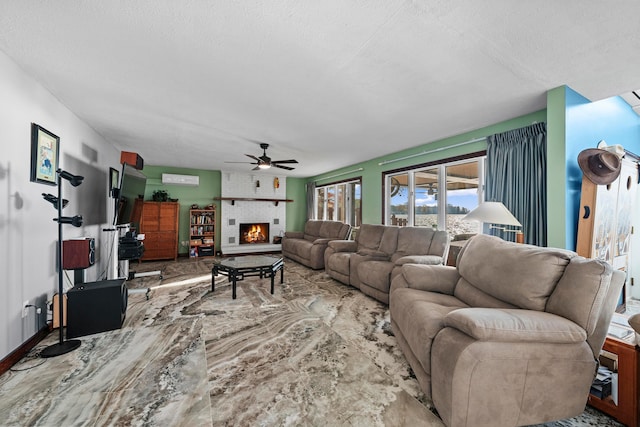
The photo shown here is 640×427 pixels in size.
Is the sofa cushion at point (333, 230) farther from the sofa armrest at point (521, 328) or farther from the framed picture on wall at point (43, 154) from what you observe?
the framed picture on wall at point (43, 154)

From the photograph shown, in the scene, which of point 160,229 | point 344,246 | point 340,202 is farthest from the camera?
point 340,202

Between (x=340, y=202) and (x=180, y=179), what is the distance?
415 cm

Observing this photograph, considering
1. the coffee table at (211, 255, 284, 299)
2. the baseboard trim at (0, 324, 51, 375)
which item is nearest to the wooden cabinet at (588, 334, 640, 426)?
the coffee table at (211, 255, 284, 299)

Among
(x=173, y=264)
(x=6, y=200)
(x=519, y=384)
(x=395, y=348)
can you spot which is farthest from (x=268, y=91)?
(x=173, y=264)

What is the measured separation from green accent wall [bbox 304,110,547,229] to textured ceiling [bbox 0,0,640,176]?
170 mm

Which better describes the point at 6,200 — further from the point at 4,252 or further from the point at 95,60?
the point at 95,60

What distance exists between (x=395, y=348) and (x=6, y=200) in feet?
10.7

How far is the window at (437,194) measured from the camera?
389cm

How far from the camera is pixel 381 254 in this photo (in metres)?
4.05

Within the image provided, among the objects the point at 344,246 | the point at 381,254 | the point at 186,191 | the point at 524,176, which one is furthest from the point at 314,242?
the point at 186,191

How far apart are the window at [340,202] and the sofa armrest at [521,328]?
15.9 ft

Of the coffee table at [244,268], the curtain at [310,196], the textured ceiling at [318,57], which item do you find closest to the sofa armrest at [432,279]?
the textured ceiling at [318,57]

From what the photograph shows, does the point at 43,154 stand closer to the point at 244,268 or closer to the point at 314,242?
the point at 244,268

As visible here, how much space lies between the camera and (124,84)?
2402 mm
